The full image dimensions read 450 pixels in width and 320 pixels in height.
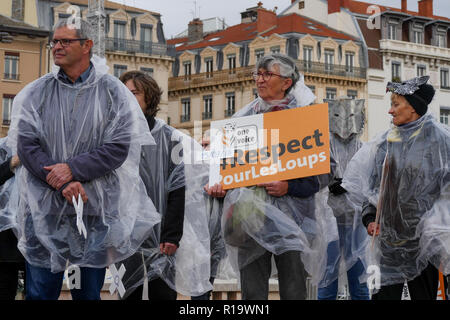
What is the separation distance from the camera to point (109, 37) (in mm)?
42500

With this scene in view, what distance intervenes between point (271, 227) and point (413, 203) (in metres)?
1.02

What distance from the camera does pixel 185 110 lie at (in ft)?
153

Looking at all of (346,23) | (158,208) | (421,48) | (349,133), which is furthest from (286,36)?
(158,208)

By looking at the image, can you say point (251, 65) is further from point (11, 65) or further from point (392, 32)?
point (11, 65)

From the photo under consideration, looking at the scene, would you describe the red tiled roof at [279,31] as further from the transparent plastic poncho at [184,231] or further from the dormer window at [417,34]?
the transparent plastic poncho at [184,231]

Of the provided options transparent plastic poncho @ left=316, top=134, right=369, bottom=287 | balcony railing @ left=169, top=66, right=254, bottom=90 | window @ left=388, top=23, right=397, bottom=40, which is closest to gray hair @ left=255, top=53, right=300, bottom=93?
transparent plastic poncho @ left=316, top=134, right=369, bottom=287

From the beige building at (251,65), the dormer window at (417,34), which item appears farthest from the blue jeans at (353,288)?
the dormer window at (417,34)

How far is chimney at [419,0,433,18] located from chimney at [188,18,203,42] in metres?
12.9

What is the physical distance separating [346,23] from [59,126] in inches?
1729

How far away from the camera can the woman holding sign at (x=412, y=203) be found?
223 inches

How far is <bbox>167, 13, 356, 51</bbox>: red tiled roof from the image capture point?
45469mm

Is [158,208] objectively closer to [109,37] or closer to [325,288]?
[325,288]

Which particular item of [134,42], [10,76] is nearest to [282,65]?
[10,76]

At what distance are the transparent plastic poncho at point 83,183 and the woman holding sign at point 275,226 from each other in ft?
2.28
